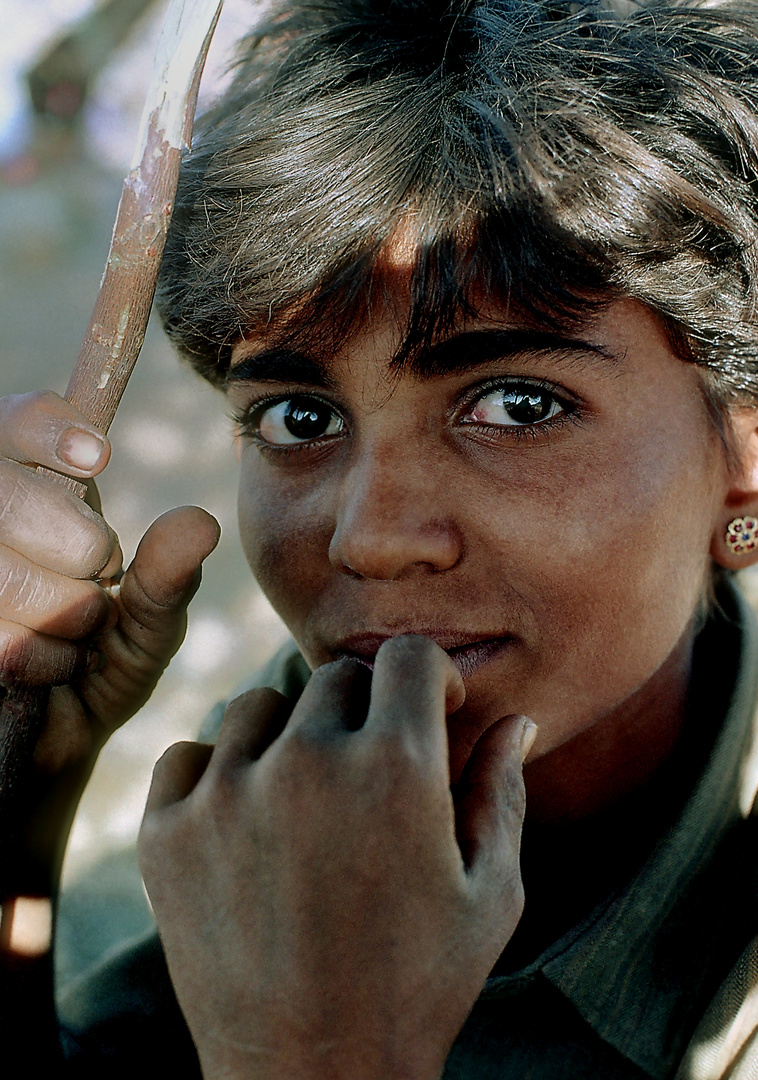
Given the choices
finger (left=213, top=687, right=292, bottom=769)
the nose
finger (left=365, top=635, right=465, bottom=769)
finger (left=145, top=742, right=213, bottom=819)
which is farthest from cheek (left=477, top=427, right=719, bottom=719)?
finger (left=145, top=742, right=213, bottom=819)

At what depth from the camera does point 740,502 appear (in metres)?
1.81

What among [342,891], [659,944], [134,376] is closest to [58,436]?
[342,891]

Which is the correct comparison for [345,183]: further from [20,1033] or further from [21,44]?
[21,44]

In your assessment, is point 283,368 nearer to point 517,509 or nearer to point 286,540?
point 286,540

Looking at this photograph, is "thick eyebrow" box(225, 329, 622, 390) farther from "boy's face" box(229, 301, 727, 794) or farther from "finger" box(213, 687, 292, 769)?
"finger" box(213, 687, 292, 769)

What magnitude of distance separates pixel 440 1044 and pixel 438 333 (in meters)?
0.99

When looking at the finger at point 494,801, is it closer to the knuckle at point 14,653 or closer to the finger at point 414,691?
the finger at point 414,691

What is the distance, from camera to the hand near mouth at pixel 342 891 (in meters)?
1.02

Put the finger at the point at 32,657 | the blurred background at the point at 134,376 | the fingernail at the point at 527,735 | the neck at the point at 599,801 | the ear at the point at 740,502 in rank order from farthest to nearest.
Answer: the blurred background at the point at 134,376 < the neck at the point at 599,801 < the ear at the point at 740,502 < the finger at the point at 32,657 < the fingernail at the point at 527,735

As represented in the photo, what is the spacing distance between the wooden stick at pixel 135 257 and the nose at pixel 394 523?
40 centimetres

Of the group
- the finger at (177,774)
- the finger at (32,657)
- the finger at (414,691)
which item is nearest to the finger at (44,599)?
the finger at (32,657)

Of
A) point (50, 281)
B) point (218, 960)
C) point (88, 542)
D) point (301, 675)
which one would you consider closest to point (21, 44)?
point (50, 281)

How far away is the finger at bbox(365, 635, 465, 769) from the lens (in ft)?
3.66

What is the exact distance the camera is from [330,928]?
3.40 feet
